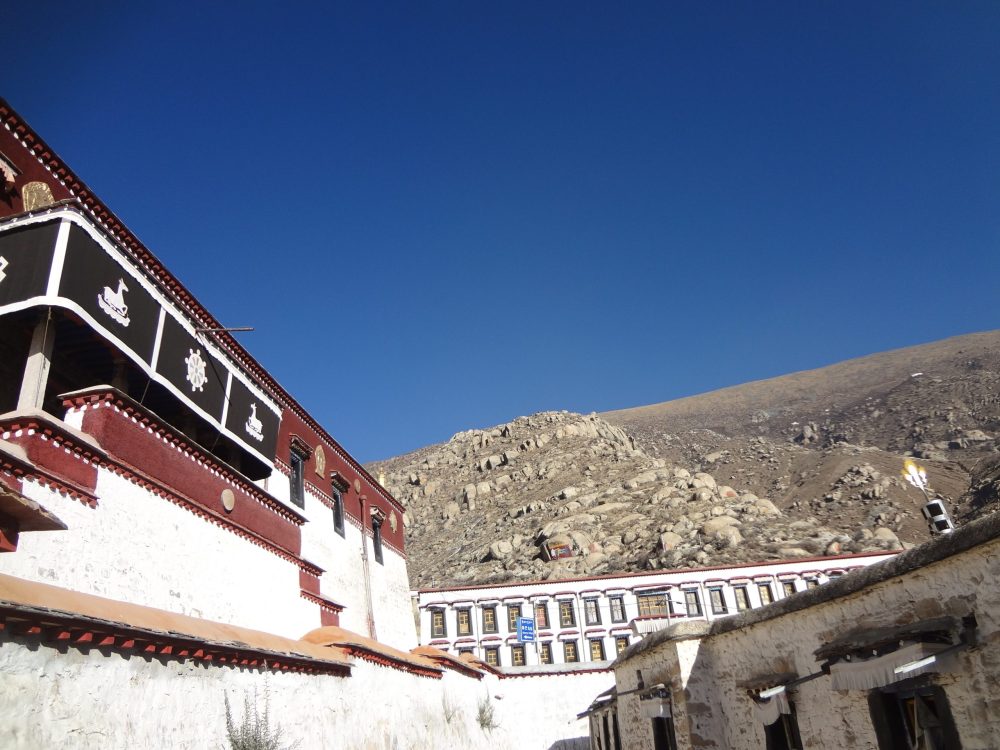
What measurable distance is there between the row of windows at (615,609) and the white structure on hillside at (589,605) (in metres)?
0.06

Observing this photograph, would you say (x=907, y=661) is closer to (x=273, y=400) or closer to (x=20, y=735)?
(x=20, y=735)

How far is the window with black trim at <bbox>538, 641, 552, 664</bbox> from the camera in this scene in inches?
1658

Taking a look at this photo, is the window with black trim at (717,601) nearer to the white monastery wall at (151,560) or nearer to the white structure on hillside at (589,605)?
the white structure on hillside at (589,605)

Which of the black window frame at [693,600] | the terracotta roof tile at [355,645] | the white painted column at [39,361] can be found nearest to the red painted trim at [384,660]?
the terracotta roof tile at [355,645]

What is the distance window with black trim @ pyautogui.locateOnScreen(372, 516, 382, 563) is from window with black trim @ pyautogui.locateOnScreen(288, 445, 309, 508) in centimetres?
652

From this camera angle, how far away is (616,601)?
42406 mm

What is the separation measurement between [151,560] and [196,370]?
439 centimetres

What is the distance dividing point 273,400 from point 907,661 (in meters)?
16.8

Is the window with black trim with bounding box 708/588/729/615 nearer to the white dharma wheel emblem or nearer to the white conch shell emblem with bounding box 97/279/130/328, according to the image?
the white dharma wheel emblem

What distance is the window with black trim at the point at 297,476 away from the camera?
20.6 metres

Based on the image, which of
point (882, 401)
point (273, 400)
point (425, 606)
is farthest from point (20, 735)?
point (882, 401)

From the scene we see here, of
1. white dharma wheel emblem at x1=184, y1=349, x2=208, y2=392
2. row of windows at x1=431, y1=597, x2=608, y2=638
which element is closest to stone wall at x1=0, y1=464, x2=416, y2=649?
white dharma wheel emblem at x1=184, y1=349, x2=208, y2=392

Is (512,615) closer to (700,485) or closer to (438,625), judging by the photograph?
(438,625)

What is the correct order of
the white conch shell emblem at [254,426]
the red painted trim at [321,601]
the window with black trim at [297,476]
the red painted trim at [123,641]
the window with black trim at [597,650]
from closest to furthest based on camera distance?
the red painted trim at [123,641] < the white conch shell emblem at [254,426] < the red painted trim at [321,601] < the window with black trim at [297,476] < the window with black trim at [597,650]
